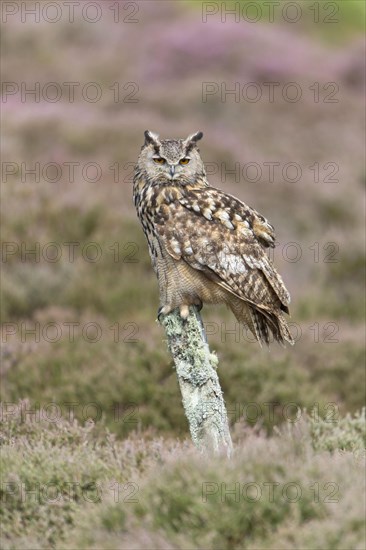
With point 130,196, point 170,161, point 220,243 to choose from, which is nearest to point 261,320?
point 220,243

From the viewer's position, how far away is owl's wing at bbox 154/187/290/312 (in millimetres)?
4508

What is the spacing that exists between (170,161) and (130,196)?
6284 mm

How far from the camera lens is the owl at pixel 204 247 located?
4.52m

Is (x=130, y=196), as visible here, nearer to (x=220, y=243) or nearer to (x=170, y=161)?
(x=170, y=161)

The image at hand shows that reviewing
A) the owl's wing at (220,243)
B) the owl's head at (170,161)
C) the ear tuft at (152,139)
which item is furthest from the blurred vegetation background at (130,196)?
the ear tuft at (152,139)

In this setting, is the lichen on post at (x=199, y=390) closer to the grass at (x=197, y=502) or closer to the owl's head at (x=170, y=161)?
the grass at (x=197, y=502)

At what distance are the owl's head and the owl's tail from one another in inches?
25.7

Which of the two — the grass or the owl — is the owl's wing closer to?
the owl

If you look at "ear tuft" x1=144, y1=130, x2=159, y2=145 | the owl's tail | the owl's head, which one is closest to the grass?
the owl's tail

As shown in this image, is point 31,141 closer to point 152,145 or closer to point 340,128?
point 340,128

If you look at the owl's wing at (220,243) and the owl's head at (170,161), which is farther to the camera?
the owl's head at (170,161)

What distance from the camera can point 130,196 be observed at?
36.0ft

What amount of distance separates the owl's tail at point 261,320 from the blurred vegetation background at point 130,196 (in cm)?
113

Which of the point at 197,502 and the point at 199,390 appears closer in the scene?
the point at 197,502
